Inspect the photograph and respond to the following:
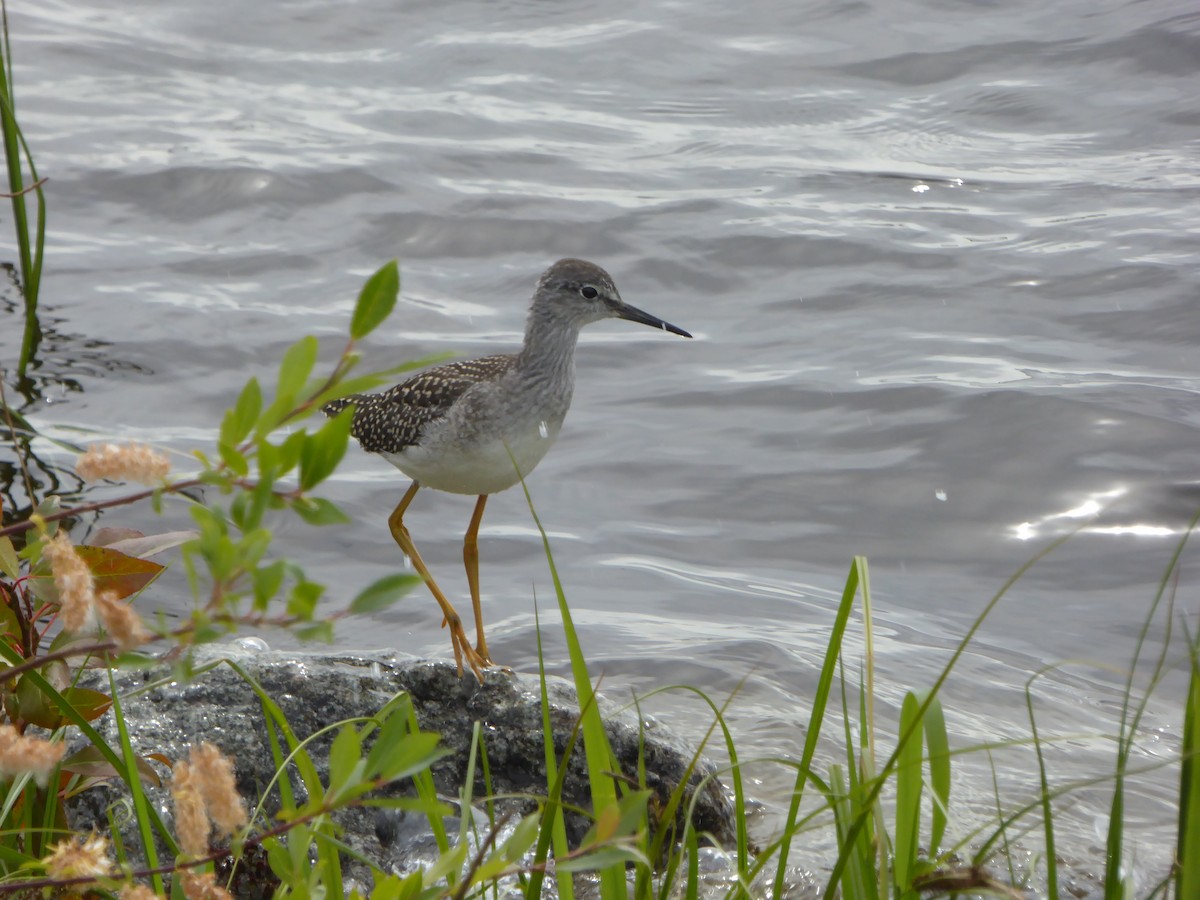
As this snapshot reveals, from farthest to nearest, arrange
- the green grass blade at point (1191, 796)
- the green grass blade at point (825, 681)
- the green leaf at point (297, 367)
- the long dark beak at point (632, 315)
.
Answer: the long dark beak at point (632, 315) < the green grass blade at point (825, 681) < the green grass blade at point (1191, 796) < the green leaf at point (297, 367)

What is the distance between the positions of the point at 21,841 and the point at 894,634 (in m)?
4.42

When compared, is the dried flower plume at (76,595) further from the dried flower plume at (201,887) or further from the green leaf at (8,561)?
the green leaf at (8,561)

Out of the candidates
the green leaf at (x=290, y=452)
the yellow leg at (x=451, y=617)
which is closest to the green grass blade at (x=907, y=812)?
the green leaf at (x=290, y=452)

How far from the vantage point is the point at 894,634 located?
652cm

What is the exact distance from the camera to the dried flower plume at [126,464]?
5.15ft

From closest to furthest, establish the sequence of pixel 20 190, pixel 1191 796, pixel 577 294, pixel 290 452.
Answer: pixel 290 452 → pixel 1191 796 → pixel 20 190 → pixel 577 294

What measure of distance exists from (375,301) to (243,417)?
0.70 feet

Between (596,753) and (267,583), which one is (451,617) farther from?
(267,583)

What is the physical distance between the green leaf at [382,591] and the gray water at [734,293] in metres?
3.15

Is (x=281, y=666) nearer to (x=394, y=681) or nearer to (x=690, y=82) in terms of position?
(x=394, y=681)

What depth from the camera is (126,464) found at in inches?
61.6

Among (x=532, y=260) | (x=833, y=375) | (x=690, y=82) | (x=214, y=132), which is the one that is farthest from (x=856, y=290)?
(x=214, y=132)

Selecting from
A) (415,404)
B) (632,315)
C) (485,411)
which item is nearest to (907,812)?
(485,411)

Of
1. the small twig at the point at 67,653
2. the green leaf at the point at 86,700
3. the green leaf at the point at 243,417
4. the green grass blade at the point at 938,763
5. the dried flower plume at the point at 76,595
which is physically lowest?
the green leaf at the point at 86,700
